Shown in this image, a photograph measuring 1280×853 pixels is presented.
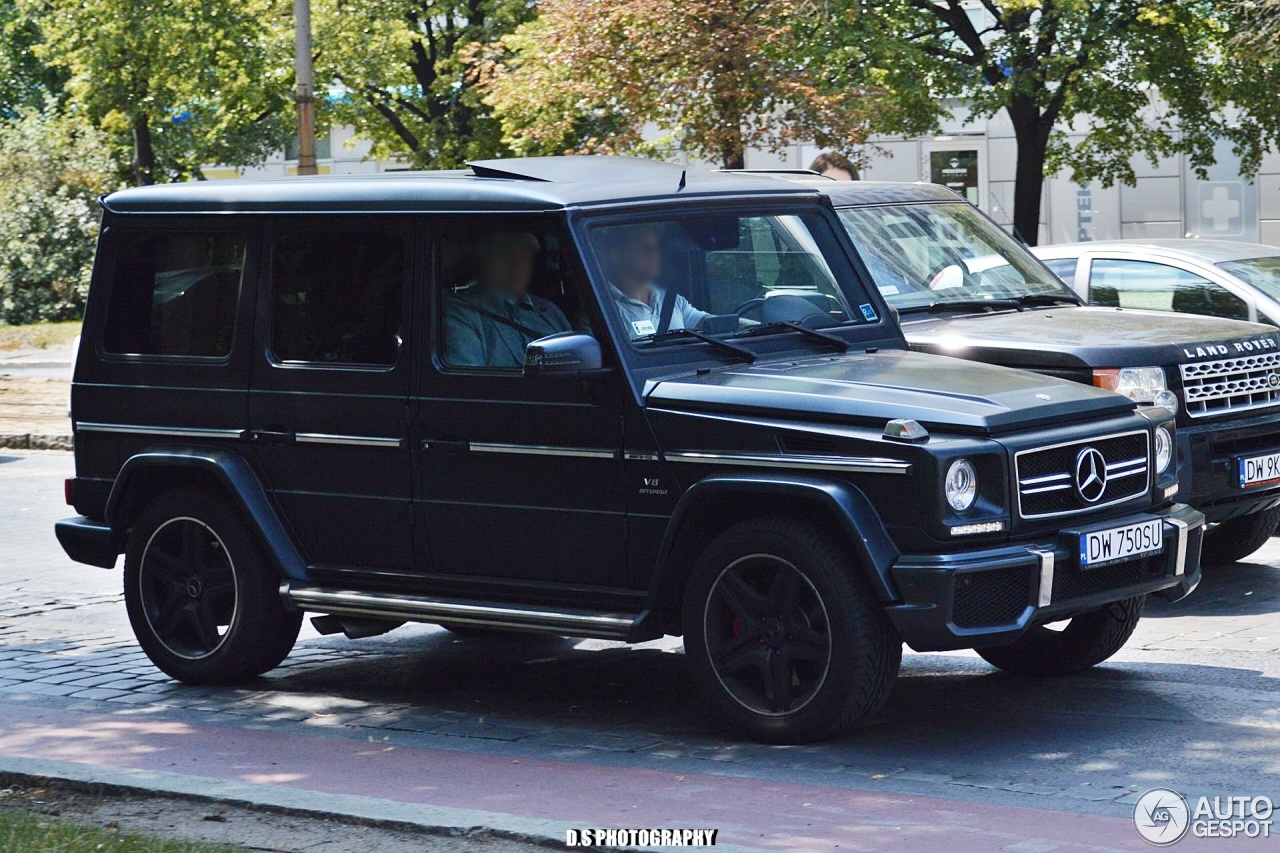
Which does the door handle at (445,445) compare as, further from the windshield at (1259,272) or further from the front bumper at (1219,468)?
the windshield at (1259,272)

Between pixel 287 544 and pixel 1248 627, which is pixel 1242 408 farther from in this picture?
pixel 287 544

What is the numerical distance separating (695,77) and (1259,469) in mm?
9489

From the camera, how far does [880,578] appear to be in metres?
5.84

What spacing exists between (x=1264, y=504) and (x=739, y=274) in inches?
133

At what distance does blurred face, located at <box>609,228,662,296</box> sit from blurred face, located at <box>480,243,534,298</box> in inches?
13.2

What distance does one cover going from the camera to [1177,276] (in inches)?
454

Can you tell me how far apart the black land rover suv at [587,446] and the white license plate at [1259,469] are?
1.82 metres

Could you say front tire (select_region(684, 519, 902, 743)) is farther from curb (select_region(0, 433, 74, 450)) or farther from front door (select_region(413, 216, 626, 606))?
curb (select_region(0, 433, 74, 450))

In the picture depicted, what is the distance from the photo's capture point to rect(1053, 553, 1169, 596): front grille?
6074 millimetres

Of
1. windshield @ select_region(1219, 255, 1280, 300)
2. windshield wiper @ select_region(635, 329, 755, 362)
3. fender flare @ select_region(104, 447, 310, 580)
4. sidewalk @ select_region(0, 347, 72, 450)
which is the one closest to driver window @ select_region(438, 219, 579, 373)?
windshield wiper @ select_region(635, 329, 755, 362)

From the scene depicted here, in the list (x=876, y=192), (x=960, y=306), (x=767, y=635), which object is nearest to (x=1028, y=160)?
(x=876, y=192)

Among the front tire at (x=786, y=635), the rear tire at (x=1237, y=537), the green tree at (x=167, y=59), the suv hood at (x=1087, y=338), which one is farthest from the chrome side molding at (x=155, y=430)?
the green tree at (x=167, y=59)

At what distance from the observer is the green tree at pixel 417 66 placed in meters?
33.7

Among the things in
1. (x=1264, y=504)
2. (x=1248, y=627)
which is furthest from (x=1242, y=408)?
(x=1248, y=627)
